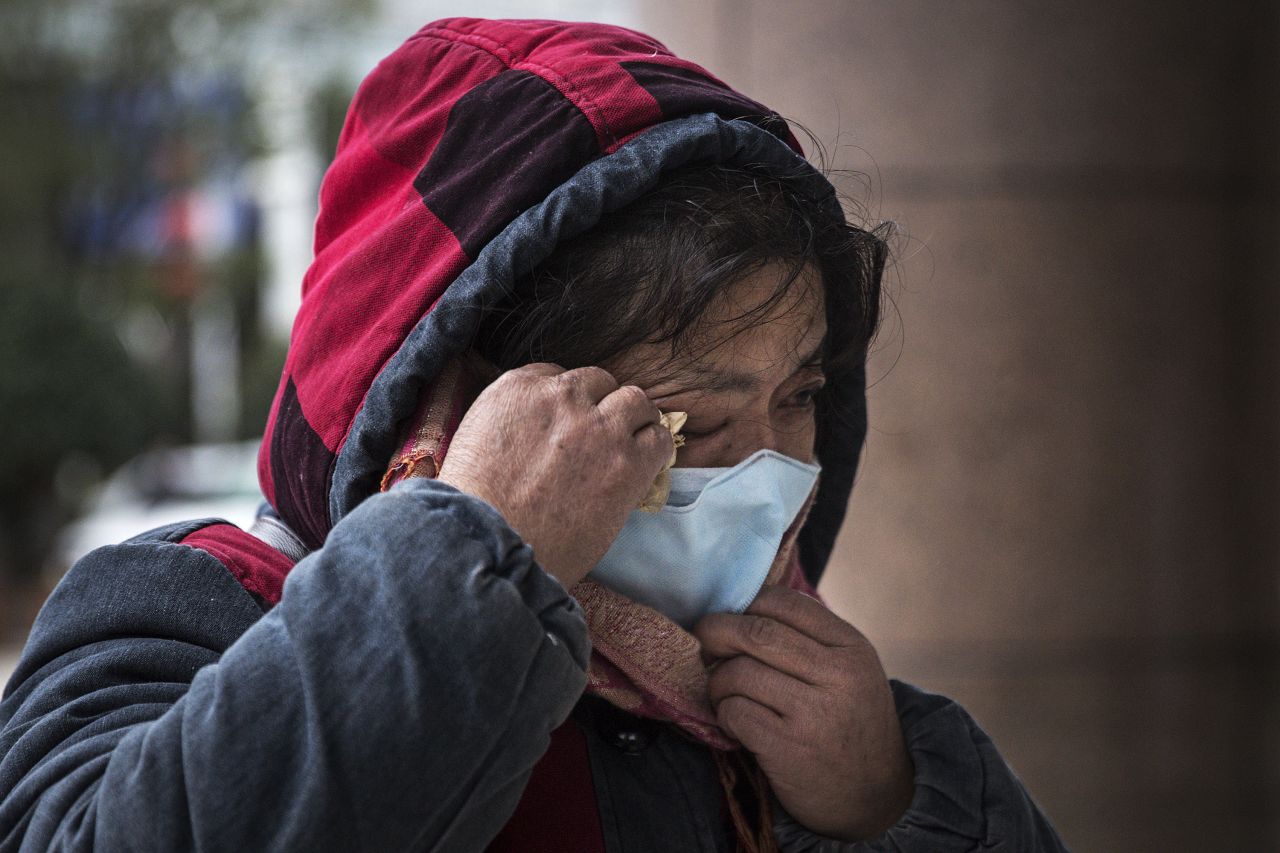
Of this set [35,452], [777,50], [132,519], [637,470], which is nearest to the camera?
[637,470]

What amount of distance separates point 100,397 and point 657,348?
11.3m

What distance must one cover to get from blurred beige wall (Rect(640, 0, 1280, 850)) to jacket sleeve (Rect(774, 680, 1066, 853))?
1.49 metres

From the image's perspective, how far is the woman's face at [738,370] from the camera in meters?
1.57

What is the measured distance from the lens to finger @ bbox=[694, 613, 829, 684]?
1584 millimetres

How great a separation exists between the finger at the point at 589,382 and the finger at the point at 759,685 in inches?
15.8

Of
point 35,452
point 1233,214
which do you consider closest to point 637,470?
point 1233,214

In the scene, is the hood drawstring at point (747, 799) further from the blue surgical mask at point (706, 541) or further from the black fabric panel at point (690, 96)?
the black fabric panel at point (690, 96)

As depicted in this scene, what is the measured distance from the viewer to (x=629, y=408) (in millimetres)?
1406

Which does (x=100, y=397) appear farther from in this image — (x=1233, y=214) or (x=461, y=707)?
(x=461, y=707)

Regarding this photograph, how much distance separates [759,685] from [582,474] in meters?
0.42

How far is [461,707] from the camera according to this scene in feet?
3.65

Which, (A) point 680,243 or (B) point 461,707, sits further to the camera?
(A) point 680,243

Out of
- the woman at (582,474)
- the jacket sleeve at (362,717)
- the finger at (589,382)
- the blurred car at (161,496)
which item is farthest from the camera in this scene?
the blurred car at (161,496)

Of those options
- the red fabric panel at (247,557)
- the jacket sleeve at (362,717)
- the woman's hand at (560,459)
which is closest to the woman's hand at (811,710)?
the woman's hand at (560,459)
